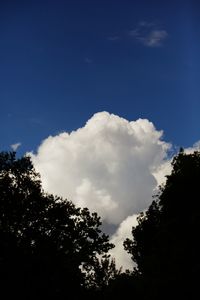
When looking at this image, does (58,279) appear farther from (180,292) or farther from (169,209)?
(169,209)

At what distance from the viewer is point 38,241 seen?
42719 mm

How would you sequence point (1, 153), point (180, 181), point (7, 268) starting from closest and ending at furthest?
point (7, 268)
point (1, 153)
point (180, 181)

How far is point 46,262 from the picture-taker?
4184cm

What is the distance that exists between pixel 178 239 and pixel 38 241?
14899 mm

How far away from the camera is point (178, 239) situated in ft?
159

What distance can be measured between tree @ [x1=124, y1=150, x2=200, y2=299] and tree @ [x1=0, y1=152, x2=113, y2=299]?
5.46 meters

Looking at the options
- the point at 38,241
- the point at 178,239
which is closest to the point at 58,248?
the point at 38,241

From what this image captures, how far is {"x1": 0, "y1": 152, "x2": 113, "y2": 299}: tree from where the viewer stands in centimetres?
4069

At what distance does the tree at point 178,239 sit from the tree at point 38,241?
5463 mm

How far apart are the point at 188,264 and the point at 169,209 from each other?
443 inches

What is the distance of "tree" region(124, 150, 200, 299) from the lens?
4416 centimetres

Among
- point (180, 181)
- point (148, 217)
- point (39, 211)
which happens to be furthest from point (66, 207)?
point (148, 217)

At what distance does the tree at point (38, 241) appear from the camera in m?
40.7

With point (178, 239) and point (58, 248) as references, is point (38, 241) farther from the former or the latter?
point (178, 239)
